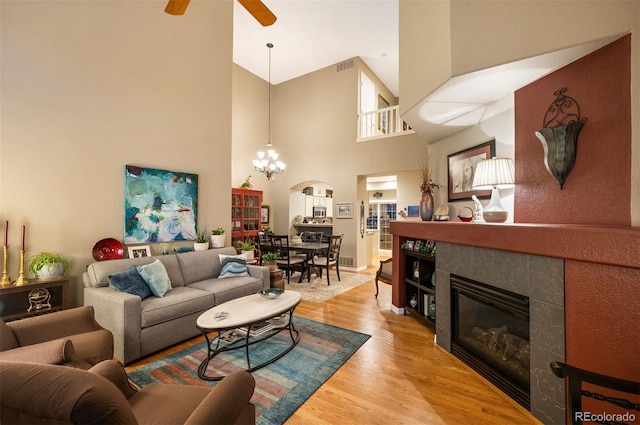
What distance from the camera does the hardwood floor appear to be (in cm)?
180

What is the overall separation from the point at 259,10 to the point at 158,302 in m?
2.96

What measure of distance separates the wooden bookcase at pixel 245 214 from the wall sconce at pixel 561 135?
5.69 metres

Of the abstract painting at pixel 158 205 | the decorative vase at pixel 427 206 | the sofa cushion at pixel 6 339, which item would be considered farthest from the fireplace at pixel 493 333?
the abstract painting at pixel 158 205

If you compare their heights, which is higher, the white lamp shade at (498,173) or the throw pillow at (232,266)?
the white lamp shade at (498,173)

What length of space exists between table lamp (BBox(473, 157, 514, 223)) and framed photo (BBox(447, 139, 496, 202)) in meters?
0.46

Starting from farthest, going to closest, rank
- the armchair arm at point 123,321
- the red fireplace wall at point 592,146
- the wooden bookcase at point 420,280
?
the wooden bookcase at point 420,280 < the armchair arm at point 123,321 < the red fireplace wall at point 592,146

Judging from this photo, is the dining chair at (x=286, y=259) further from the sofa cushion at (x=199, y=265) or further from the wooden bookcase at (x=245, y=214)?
the sofa cushion at (x=199, y=265)

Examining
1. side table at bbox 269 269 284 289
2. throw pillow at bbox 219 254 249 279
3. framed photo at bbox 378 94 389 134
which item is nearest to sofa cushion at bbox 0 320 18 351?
throw pillow at bbox 219 254 249 279

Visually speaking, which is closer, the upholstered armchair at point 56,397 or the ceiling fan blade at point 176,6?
the upholstered armchair at point 56,397

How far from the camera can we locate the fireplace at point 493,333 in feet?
6.53

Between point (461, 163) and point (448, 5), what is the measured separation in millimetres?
1792

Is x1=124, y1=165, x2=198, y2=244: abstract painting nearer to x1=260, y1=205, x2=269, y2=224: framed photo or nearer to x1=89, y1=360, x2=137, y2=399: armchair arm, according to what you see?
x1=89, y1=360, x2=137, y2=399: armchair arm

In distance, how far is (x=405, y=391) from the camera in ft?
6.79

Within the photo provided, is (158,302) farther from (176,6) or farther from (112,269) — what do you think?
(176,6)
